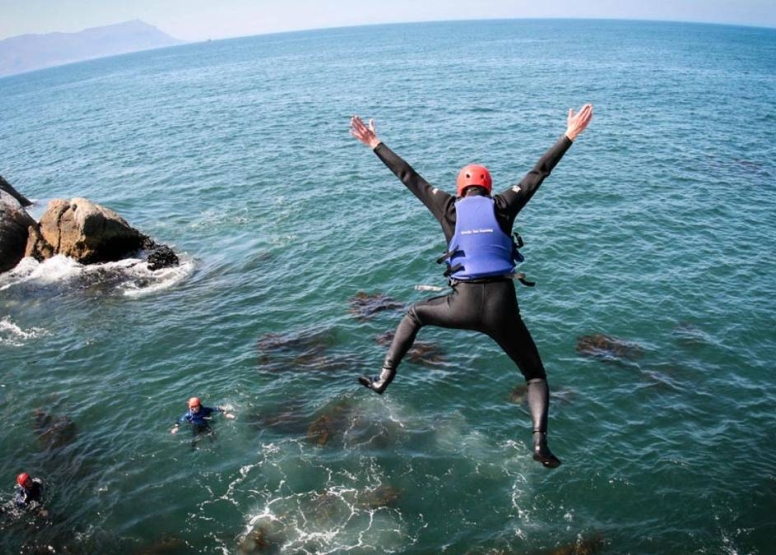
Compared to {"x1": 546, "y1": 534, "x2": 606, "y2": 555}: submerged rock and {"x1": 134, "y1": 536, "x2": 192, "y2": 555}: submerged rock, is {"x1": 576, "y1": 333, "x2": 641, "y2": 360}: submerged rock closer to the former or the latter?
{"x1": 546, "y1": 534, "x2": 606, "y2": 555}: submerged rock

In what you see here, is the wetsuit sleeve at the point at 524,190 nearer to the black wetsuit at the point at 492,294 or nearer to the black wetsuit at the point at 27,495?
the black wetsuit at the point at 492,294

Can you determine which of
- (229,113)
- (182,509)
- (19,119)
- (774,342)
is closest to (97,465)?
(182,509)

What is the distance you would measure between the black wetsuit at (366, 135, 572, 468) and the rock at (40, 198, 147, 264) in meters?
30.2

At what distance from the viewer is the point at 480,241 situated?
23.4 feet

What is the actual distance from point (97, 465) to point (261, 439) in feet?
17.7

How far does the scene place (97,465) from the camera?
18328mm

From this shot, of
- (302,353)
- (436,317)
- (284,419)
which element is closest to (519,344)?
(436,317)

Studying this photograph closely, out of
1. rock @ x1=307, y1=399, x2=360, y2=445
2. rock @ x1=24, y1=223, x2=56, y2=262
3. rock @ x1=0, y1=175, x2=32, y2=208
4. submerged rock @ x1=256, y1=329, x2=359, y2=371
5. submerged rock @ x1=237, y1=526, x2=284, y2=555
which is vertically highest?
rock @ x1=0, y1=175, x2=32, y2=208

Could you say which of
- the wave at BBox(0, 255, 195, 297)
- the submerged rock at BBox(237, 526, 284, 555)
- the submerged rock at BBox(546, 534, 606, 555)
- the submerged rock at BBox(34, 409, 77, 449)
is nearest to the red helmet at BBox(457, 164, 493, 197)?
the submerged rock at BBox(546, 534, 606, 555)

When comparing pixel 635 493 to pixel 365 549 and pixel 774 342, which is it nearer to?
pixel 365 549

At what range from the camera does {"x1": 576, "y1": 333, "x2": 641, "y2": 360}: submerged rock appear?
74.3 ft

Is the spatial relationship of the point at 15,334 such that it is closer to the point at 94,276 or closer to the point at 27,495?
the point at 94,276

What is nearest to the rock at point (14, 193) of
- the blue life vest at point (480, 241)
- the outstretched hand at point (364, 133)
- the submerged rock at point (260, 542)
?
the submerged rock at point (260, 542)

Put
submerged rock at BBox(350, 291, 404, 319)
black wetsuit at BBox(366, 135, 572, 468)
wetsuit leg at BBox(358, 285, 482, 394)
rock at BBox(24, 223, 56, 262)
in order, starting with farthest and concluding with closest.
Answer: rock at BBox(24, 223, 56, 262)
submerged rock at BBox(350, 291, 404, 319)
wetsuit leg at BBox(358, 285, 482, 394)
black wetsuit at BBox(366, 135, 572, 468)
